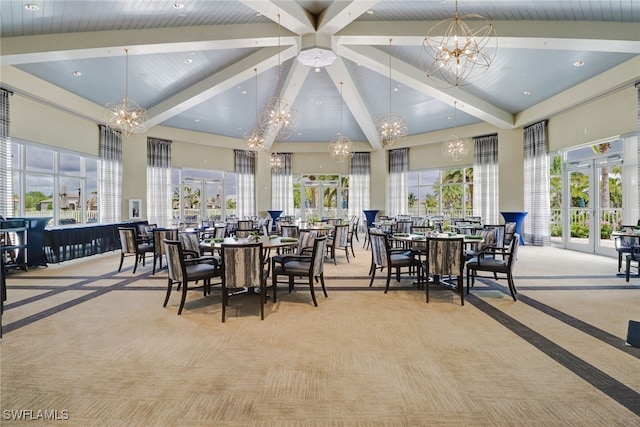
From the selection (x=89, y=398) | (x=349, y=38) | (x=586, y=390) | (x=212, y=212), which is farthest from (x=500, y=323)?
(x=212, y=212)

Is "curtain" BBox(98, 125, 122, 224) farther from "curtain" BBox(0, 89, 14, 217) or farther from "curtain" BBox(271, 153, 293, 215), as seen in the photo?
"curtain" BBox(271, 153, 293, 215)

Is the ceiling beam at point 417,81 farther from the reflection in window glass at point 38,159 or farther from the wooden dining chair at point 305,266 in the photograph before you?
the reflection in window glass at point 38,159

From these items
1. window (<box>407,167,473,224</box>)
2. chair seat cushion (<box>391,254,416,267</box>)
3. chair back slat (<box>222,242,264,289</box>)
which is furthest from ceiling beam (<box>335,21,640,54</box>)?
window (<box>407,167,473,224</box>)

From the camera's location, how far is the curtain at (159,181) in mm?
10812

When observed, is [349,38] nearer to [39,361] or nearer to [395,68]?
[395,68]

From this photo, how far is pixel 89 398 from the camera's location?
85.4 inches

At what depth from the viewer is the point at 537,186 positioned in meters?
9.67

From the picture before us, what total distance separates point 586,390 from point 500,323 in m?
1.29

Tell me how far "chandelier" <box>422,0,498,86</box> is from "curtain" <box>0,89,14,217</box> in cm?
772

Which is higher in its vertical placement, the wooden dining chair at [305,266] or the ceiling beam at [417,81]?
the ceiling beam at [417,81]

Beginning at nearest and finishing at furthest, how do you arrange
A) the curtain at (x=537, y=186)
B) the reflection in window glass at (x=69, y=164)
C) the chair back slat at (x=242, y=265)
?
the chair back slat at (x=242, y=265)
the reflection in window glass at (x=69, y=164)
the curtain at (x=537, y=186)

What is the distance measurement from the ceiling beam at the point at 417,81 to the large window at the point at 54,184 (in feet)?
24.2

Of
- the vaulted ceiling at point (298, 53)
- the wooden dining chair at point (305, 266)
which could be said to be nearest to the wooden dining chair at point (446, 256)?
the wooden dining chair at point (305, 266)

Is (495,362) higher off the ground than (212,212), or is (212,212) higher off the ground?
(212,212)
